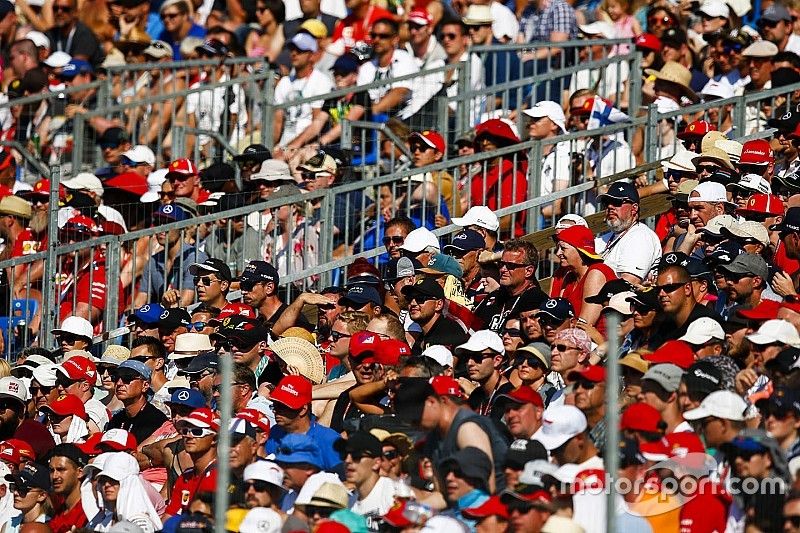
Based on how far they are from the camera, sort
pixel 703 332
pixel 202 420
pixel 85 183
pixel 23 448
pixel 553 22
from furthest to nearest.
Result: pixel 553 22, pixel 85 183, pixel 23 448, pixel 202 420, pixel 703 332

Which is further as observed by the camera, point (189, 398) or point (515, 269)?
point (515, 269)

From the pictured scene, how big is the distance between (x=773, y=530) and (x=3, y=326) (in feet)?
28.2

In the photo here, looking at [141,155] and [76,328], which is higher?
[141,155]

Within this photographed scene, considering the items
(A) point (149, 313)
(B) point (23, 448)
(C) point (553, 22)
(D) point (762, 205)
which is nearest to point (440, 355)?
(D) point (762, 205)

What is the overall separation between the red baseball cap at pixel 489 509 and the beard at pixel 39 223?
7521 millimetres

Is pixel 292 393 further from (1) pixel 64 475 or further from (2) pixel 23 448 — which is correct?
(2) pixel 23 448

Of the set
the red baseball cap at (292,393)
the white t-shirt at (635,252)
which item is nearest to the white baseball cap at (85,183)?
the white t-shirt at (635,252)

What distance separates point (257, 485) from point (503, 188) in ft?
20.8

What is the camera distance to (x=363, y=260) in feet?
55.4

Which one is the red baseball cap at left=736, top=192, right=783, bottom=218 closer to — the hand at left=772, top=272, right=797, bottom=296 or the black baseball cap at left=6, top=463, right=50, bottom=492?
the hand at left=772, top=272, right=797, bottom=296

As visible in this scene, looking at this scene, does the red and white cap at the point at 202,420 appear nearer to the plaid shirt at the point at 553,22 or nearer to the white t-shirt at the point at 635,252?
the white t-shirt at the point at 635,252

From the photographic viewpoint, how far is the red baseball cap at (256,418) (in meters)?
13.2

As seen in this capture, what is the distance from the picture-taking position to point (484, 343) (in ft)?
44.4

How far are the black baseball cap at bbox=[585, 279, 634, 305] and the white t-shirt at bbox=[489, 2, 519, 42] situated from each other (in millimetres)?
7752
